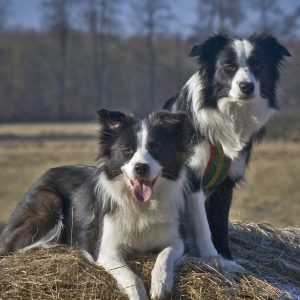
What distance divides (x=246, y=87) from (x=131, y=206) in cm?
133

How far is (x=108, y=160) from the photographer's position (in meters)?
4.99

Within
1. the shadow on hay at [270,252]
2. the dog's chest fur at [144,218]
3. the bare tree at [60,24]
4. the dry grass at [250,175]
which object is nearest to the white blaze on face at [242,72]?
the dog's chest fur at [144,218]

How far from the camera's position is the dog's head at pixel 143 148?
15.4 ft

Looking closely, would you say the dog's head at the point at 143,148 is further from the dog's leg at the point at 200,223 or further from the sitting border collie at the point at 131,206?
the dog's leg at the point at 200,223

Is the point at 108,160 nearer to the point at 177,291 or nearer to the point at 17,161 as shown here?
the point at 177,291

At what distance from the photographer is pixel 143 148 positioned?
4.73 meters

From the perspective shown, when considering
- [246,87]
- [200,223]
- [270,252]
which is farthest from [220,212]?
[246,87]

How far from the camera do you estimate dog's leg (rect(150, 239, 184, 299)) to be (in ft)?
14.6

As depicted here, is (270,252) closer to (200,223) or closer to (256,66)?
→ (200,223)

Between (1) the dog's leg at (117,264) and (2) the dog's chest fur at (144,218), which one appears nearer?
(1) the dog's leg at (117,264)

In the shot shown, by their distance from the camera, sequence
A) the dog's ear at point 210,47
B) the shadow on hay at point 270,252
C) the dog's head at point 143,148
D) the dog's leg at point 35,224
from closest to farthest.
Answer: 1. the dog's head at point 143,148
2. the shadow on hay at point 270,252
3. the dog's leg at point 35,224
4. the dog's ear at point 210,47

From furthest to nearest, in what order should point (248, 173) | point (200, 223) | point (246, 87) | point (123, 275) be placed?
point (248, 173)
point (200, 223)
point (246, 87)
point (123, 275)

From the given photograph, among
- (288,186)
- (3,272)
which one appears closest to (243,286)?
(3,272)

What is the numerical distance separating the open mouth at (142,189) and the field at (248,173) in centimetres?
698
